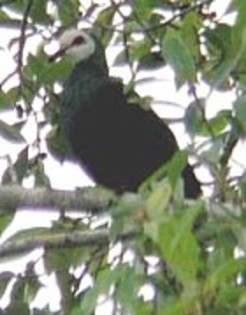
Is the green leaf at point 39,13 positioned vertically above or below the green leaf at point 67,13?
below

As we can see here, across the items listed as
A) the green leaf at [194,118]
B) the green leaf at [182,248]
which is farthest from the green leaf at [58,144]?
the green leaf at [182,248]

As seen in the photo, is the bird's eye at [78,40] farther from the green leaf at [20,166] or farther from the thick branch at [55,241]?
the thick branch at [55,241]

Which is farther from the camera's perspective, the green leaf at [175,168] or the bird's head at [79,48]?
the bird's head at [79,48]

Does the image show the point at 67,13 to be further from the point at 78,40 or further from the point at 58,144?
the point at 78,40

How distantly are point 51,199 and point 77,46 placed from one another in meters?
1.58

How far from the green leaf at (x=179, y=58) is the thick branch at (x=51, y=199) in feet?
1.20

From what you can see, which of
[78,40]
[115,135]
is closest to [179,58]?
[115,135]

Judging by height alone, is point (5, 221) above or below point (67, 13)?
below

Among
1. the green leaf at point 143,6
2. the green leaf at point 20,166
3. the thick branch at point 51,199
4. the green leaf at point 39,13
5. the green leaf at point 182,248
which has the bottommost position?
the green leaf at point 182,248

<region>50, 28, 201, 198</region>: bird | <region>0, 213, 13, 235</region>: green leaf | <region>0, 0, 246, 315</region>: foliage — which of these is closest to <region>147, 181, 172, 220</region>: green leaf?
<region>0, 0, 246, 315</region>: foliage

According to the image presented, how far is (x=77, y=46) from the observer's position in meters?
3.42

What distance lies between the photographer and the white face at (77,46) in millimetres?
3330

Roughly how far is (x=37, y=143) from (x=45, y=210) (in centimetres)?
45

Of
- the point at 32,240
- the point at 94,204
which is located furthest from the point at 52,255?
the point at 32,240
